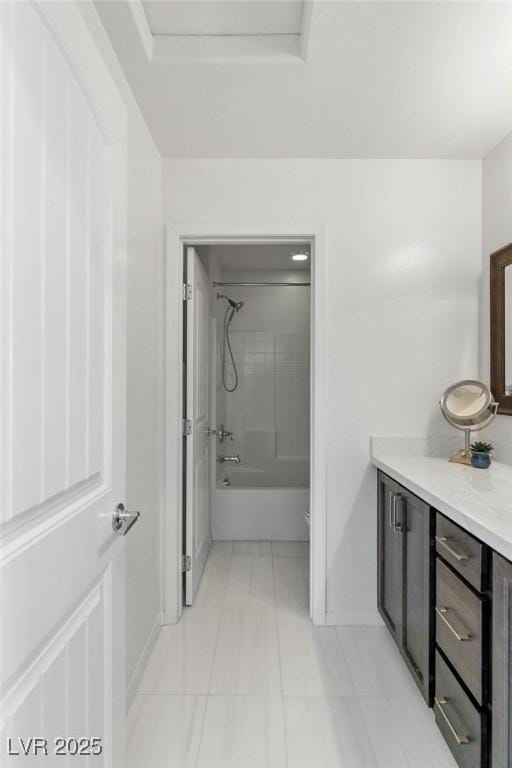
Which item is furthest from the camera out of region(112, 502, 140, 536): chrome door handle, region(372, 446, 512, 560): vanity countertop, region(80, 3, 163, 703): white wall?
region(80, 3, 163, 703): white wall

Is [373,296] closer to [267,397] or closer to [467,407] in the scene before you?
[467,407]

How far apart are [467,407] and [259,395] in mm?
2423

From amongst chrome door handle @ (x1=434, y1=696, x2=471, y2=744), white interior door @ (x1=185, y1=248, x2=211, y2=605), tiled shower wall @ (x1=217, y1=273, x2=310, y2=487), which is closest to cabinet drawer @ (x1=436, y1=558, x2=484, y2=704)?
chrome door handle @ (x1=434, y1=696, x2=471, y2=744)

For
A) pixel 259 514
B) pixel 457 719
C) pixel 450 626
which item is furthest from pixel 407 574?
pixel 259 514

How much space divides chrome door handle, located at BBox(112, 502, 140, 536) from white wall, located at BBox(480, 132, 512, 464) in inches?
73.1

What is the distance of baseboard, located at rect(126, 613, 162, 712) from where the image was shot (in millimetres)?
1907

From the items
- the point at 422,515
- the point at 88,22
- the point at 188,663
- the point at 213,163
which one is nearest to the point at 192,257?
the point at 213,163

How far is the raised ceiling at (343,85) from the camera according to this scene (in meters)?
1.64

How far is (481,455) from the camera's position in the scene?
7.47 feet

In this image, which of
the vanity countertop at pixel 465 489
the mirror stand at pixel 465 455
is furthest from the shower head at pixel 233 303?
the mirror stand at pixel 465 455

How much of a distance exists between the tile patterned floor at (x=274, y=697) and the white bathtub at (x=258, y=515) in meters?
1.03

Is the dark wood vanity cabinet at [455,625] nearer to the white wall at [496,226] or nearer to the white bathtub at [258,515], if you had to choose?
the white wall at [496,226]

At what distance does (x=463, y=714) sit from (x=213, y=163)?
2565 millimetres

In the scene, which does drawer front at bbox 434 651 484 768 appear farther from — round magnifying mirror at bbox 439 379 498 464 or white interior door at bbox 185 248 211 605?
white interior door at bbox 185 248 211 605
